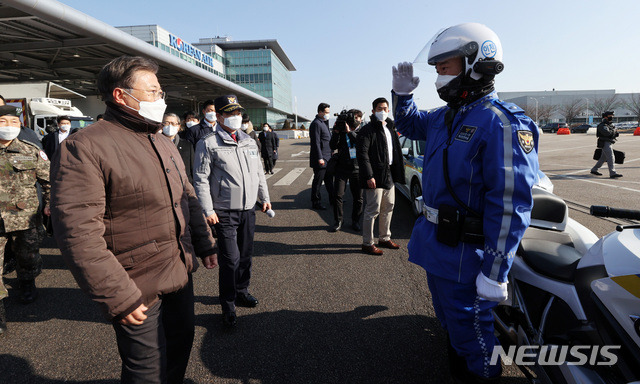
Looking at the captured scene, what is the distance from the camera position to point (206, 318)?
A: 126 inches

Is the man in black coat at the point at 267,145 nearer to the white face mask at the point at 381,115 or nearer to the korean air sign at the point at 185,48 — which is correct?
the white face mask at the point at 381,115

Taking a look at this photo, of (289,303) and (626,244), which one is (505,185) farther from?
(289,303)

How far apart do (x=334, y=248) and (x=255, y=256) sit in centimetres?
116

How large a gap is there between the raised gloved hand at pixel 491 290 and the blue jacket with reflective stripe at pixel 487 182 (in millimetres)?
29

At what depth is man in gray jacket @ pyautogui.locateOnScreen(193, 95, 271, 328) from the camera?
10.0 ft

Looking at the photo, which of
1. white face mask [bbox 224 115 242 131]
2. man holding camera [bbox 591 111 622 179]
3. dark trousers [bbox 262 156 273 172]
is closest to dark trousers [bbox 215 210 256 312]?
white face mask [bbox 224 115 242 131]

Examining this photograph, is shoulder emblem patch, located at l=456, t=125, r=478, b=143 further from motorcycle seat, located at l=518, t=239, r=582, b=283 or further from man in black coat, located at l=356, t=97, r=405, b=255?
man in black coat, located at l=356, t=97, r=405, b=255

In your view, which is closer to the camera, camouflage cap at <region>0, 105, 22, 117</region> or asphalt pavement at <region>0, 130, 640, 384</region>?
asphalt pavement at <region>0, 130, 640, 384</region>

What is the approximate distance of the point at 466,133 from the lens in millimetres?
1756

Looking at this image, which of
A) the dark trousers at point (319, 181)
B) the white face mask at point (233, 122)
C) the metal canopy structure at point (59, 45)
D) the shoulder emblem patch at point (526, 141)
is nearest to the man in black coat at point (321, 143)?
the dark trousers at point (319, 181)

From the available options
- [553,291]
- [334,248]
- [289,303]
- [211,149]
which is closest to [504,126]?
[553,291]

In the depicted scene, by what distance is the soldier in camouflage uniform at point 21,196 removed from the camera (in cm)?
332

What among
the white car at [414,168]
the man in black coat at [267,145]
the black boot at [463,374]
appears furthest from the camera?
the man in black coat at [267,145]

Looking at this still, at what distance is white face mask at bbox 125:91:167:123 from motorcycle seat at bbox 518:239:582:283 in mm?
2302
